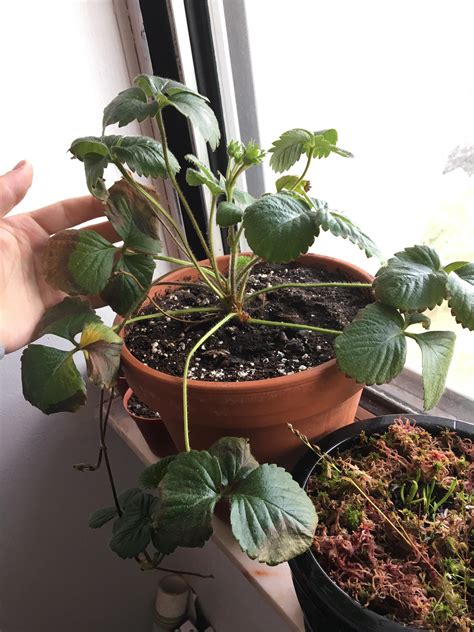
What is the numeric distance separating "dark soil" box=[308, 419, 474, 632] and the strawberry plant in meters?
0.10

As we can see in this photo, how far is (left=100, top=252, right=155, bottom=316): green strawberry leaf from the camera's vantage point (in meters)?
0.68

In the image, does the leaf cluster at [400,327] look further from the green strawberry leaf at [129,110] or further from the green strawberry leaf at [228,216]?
the green strawberry leaf at [129,110]

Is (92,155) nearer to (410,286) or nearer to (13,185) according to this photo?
(13,185)

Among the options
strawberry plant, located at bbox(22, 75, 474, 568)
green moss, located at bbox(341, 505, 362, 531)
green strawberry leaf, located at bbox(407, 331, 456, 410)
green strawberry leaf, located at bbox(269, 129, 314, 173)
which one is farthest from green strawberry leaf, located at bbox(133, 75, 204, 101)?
green moss, located at bbox(341, 505, 362, 531)

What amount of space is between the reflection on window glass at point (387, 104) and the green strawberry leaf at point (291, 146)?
0.24 meters

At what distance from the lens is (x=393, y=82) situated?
0.77 m

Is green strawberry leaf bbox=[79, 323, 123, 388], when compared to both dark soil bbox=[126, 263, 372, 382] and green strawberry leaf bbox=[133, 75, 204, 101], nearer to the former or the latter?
dark soil bbox=[126, 263, 372, 382]

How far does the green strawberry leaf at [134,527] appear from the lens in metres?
0.66

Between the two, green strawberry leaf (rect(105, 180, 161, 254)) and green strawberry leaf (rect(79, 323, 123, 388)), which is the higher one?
green strawberry leaf (rect(105, 180, 161, 254))

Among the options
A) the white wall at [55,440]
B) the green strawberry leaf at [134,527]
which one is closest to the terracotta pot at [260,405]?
the green strawberry leaf at [134,527]

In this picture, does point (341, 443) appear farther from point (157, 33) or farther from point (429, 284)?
point (157, 33)

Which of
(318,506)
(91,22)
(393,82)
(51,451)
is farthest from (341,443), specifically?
(91,22)

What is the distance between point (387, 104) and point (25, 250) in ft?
2.03

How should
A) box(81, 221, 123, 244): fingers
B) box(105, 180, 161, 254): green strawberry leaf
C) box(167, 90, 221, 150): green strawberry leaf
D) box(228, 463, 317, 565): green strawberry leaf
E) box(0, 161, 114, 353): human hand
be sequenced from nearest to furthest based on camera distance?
box(228, 463, 317, 565): green strawberry leaf < box(167, 90, 221, 150): green strawberry leaf < box(105, 180, 161, 254): green strawberry leaf < box(0, 161, 114, 353): human hand < box(81, 221, 123, 244): fingers
